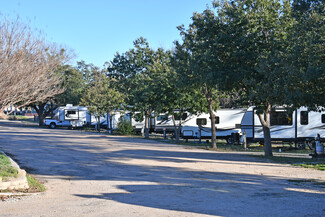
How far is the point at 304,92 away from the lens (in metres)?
13.2

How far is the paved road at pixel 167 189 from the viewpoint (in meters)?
7.41

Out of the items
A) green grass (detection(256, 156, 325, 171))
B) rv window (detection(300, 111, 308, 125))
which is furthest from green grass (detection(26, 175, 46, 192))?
rv window (detection(300, 111, 308, 125))

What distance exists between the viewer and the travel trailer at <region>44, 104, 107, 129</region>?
47406 mm

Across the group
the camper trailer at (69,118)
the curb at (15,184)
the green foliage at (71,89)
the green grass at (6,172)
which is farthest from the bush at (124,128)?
the curb at (15,184)

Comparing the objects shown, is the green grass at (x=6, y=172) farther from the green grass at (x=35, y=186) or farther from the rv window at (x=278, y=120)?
the rv window at (x=278, y=120)

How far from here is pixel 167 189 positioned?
9719 millimetres

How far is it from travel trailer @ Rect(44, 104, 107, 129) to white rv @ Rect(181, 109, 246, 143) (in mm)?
20799

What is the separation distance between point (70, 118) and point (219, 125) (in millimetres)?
25405

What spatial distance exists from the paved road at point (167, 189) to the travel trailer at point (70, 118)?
31.6m

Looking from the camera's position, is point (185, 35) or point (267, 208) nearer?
point (267, 208)

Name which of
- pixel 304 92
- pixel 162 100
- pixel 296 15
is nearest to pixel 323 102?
pixel 304 92

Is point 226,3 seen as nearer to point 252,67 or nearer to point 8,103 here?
point 252,67

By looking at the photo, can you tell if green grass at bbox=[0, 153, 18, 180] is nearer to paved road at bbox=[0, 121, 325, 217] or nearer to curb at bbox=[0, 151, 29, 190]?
curb at bbox=[0, 151, 29, 190]

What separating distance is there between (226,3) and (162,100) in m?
10.7
